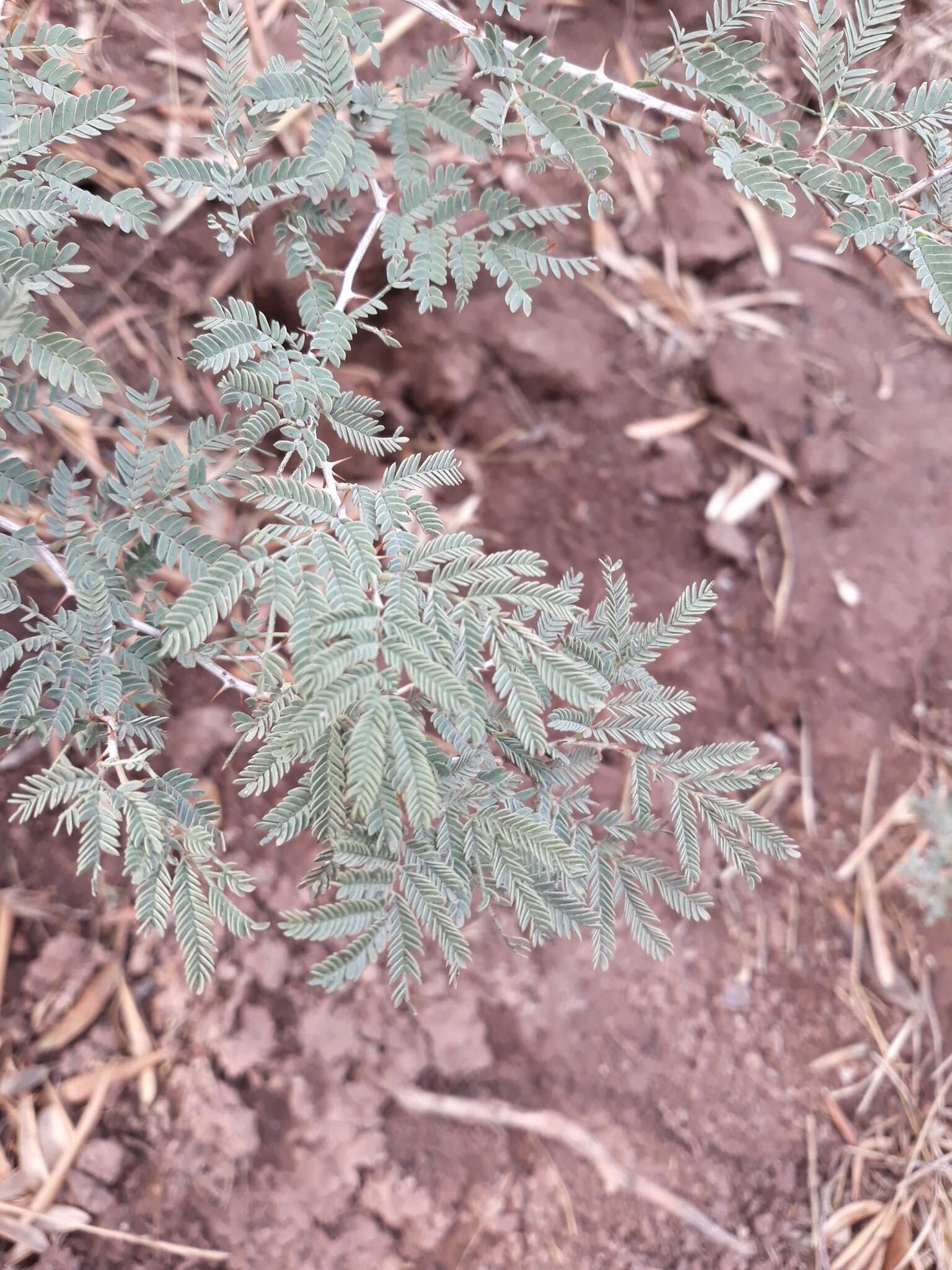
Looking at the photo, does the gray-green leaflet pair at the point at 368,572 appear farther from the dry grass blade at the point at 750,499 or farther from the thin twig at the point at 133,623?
the dry grass blade at the point at 750,499

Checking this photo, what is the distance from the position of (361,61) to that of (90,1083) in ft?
7.51

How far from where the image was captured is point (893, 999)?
1982mm

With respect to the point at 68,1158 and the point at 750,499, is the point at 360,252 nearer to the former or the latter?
the point at 750,499

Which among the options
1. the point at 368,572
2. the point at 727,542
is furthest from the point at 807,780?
the point at 368,572

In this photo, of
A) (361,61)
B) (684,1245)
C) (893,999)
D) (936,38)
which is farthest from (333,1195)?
(936,38)

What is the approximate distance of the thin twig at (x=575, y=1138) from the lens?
66.8 inches

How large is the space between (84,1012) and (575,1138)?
38.3 inches

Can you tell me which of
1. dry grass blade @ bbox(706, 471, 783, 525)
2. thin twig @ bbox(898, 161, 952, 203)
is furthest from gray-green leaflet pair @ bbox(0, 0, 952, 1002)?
dry grass blade @ bbox(706, 471, 783, 525)

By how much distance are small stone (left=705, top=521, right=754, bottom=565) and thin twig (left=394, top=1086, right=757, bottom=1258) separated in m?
1.35

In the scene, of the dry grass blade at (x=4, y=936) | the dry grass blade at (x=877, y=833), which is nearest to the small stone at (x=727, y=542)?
the dry grass blade at (x=877, y=833)

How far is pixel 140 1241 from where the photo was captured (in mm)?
1522

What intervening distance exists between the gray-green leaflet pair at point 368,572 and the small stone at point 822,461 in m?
1.23

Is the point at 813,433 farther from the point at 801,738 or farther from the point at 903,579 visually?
the point at 801,738

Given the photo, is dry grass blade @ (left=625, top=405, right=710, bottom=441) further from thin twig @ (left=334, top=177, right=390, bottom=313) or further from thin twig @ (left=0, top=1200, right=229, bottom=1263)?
thin twig @ (left=0, top=1200, right=229, bottom=1263)
